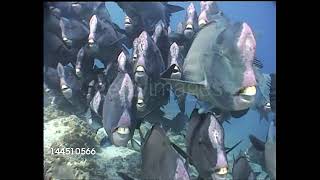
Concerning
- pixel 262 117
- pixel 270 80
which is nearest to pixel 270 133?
pixel 262 117

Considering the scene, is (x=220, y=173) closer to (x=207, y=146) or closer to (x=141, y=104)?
(x=207, y=146)

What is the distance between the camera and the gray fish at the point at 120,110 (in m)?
2.56

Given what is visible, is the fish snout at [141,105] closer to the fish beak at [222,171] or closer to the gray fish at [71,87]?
the gray fish at [71,87]

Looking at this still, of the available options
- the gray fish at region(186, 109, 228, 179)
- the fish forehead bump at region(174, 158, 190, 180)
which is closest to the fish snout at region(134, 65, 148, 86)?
the gray fish at region(186, 109, 228, 179)

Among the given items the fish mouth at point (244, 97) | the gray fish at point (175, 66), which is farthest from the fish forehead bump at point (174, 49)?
the fish mouth at point (244, 97)

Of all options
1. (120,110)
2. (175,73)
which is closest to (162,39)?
(175,73)

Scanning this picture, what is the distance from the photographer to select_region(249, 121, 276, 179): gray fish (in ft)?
8.52

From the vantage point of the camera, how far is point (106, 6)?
2584 millimetres

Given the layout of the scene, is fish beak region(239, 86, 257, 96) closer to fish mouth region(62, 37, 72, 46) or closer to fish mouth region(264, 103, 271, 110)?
fish mouth region(264, 103, 271, 110)

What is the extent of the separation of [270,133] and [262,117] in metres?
0.10

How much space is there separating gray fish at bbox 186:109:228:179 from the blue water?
57 millimetres

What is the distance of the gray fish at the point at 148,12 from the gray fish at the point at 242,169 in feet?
2.61

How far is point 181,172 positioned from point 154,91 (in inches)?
→ 17.2

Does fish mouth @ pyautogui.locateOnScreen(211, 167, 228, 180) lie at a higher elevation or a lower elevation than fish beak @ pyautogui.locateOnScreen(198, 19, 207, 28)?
lower
